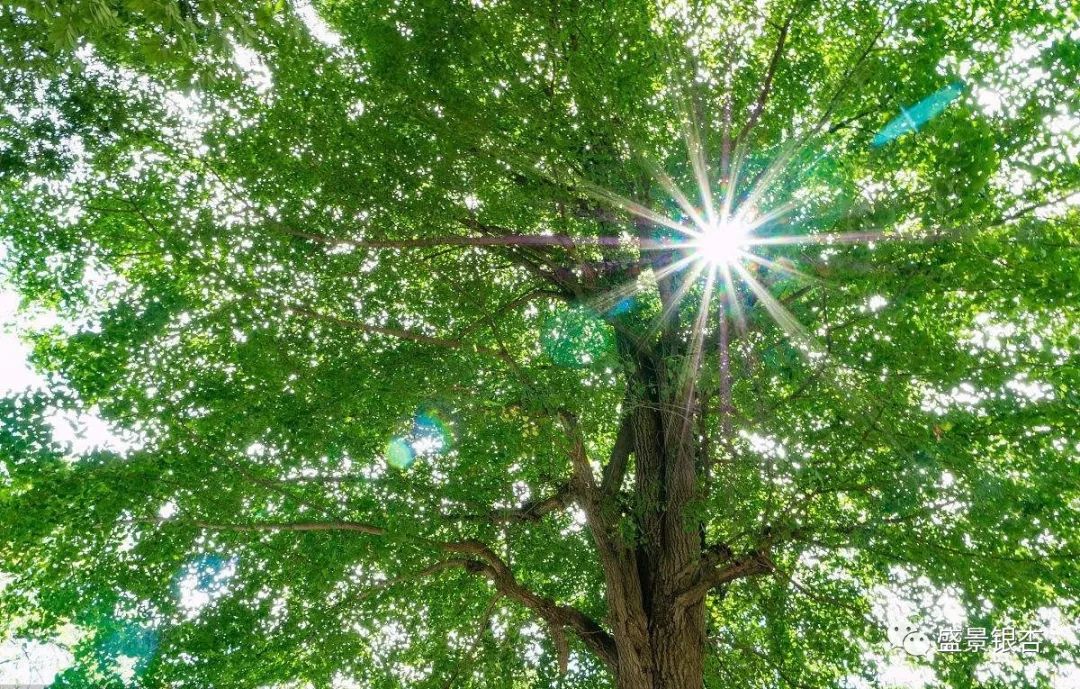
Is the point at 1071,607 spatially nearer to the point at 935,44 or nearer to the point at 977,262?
the point at 977,262

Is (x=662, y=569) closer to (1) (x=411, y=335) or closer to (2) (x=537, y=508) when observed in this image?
(2) (x=537, y=508)

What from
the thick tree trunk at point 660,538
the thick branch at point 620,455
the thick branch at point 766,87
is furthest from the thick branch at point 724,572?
the thick branch at point 766,87

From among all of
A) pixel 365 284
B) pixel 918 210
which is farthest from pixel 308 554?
pixel 918 210

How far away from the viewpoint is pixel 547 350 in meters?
6.67

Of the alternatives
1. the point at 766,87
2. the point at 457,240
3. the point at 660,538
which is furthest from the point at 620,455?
the point at 766,87


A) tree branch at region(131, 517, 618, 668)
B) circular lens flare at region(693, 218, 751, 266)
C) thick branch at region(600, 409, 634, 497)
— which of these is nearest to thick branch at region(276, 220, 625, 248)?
circular lens flare at region(693, 218, 751, 266)

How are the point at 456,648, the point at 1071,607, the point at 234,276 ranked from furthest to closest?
the point at 456,648 → the point at 234,276 → the point at 1071,607

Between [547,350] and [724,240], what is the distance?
211 cm

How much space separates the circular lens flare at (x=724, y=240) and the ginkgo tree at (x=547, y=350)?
0.07 meters

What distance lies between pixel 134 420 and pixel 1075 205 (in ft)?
26.2

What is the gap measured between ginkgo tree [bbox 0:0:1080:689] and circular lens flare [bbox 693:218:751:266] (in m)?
0.07

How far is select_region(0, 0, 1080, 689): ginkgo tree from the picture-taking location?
4.95 m

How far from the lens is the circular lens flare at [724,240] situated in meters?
5.30

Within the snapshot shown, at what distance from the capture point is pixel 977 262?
444cm
